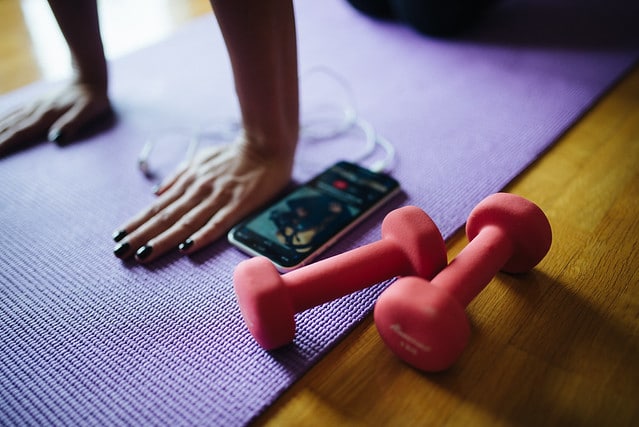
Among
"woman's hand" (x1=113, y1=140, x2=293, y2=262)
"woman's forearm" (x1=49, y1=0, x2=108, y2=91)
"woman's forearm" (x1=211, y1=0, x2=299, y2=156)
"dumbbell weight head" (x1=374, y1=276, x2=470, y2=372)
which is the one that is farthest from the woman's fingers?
"woman's forearm" (x1=49, y1=0, x2=108, y2=91)

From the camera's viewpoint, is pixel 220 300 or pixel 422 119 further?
pixel 422 119

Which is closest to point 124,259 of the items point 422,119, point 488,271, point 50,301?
point 50,301

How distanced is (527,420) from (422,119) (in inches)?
24.2

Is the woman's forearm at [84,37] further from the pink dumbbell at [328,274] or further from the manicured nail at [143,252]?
the pink dumbbell at [328,274]

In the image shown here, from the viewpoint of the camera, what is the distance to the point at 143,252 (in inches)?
27.3

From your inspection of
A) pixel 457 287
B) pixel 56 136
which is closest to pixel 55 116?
pixel 56 136

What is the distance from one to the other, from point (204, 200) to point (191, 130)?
0.91ft

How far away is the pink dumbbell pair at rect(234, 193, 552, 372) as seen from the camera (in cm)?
48

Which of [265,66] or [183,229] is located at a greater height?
[265,66]

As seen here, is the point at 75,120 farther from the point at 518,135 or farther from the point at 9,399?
the point at 518,135

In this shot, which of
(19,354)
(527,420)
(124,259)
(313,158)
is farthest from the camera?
(313,158)

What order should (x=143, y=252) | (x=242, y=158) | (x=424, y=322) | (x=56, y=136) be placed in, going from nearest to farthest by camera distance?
(x=424, y=322), (x=143, y=252), (x=242, y=158), (x=56, y=136)

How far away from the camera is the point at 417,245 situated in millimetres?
551

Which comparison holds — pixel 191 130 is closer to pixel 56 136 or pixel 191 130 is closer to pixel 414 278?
pixel 56 136
